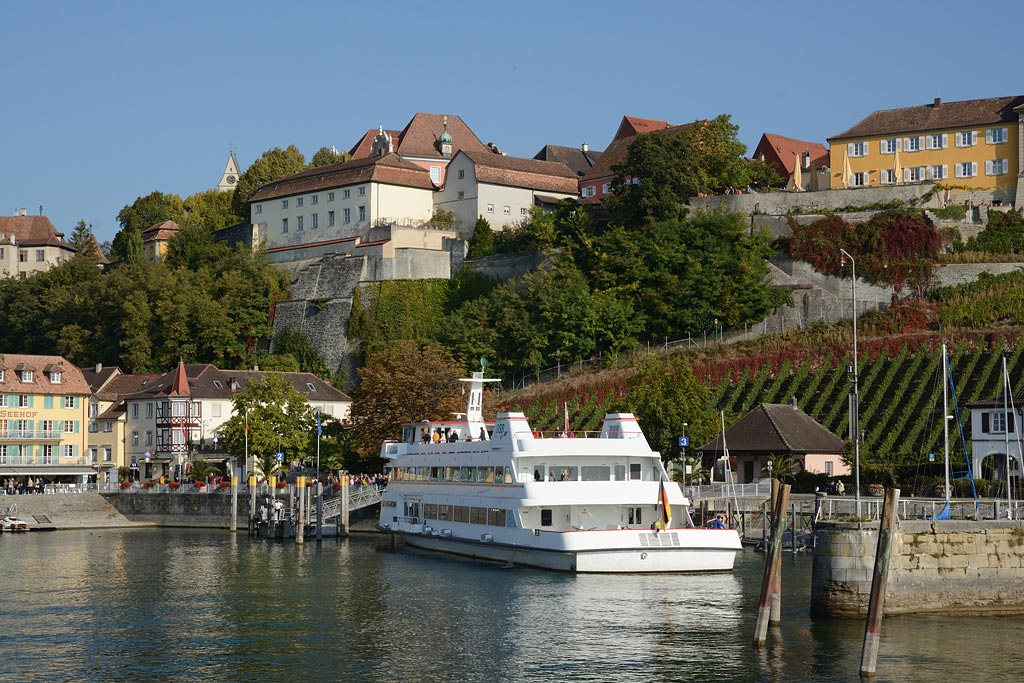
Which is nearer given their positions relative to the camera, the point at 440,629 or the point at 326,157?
the point at 440,629

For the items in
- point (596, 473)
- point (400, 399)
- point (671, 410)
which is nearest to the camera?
point (596, 473)

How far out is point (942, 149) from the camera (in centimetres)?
8856

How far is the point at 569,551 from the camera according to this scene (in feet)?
148

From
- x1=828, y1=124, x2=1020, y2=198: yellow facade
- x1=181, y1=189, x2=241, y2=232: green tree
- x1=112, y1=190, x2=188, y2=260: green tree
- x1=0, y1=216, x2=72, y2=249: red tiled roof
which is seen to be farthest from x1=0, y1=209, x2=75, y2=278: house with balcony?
x1=828, y1=124, x2=1020, y2=198: yellow facade

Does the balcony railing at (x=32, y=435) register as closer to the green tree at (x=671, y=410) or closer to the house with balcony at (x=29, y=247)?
the green tree at (x=671, y=410)

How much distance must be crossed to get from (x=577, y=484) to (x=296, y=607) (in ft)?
34.7

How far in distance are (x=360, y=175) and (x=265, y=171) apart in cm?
2555

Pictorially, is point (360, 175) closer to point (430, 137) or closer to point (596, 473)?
point (430, 137)

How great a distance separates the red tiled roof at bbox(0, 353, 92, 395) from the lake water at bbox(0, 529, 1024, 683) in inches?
1521

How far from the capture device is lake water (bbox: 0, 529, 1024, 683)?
30.9 metres

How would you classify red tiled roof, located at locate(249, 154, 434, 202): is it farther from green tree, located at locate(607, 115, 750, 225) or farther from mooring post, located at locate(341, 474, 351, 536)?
mooring post, located at locate(341, 474, 351, 536)

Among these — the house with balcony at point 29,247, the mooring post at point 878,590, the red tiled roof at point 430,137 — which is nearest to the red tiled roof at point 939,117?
the red tiled roof at point 430,137

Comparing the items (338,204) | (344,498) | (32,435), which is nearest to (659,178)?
(338,204)

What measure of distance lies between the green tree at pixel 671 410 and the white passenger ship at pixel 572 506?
1310 centimetres
